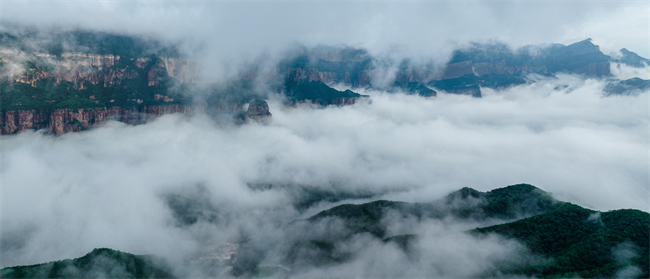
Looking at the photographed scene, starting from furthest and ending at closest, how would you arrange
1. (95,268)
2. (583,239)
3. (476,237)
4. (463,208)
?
1. (463,208)
2. (95,268)
3. (476,237)
4. (583,239)

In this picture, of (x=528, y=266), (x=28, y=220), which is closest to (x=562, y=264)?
(x=528, y=266)

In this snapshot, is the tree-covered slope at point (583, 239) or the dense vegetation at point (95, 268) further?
the dense vegetation at point (95, 268)

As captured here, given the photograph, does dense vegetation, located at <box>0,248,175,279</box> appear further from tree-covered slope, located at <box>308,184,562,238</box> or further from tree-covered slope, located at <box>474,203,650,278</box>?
tree-covered slope, located at <box>474,203,650,278</box>

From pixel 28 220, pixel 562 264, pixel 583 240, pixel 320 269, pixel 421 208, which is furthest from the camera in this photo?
pixel 28 220

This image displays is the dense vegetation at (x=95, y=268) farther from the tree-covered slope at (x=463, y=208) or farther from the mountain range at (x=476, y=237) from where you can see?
the tree-covered slope at (x=463, y=208)

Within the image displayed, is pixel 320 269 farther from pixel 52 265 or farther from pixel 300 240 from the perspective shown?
pixel 52 265

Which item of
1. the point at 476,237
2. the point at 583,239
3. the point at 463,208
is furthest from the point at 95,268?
the point at 583,239

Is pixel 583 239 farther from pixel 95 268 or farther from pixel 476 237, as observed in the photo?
pixel 95 268

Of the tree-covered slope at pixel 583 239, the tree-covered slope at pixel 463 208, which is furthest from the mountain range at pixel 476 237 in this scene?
the tree-covered slope at pixel 463 208

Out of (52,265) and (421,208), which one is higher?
(421,208)
